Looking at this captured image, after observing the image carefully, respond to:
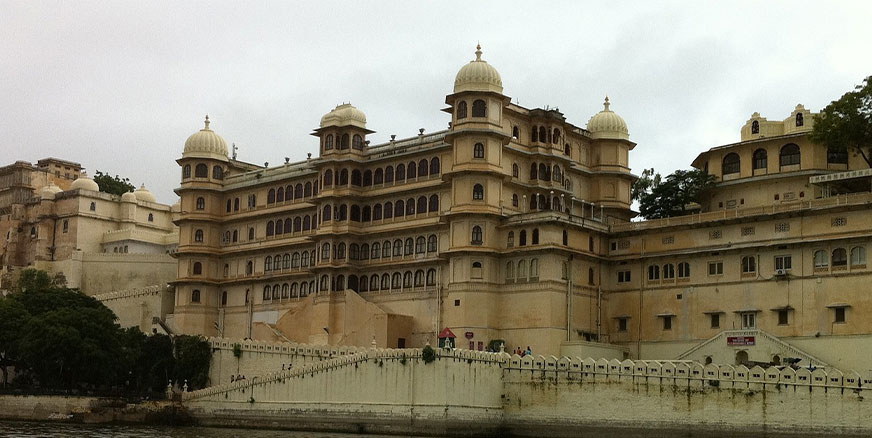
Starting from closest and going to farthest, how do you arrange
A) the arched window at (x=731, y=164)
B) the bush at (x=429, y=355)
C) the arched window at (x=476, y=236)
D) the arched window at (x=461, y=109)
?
the bush at (x=429, y=355) → the arched window at (x=476, y=236) → the arched window at (x=461, y=109) → the arched window at (x=731, y=164)

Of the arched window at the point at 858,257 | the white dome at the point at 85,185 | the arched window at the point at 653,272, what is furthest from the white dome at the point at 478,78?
the white dome at the point at 85,185

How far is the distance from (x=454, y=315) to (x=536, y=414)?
14.4 meters

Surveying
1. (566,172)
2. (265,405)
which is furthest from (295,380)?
(566,172)

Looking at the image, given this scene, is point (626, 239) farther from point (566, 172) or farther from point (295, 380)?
point (295, 380)

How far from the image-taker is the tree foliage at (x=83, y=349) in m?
62.9

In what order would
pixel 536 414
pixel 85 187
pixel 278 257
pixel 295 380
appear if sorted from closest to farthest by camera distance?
pixel 536 414
pixel 295 380
pixel 278 257
pixel 85 187

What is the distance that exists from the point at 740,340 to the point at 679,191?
1727 cm

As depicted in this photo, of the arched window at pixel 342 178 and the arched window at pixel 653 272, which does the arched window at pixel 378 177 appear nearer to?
the arched window at pixel 342 178

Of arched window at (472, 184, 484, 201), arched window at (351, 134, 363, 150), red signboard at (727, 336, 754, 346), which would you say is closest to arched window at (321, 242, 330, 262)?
arched window at (351, 134, 363, 150)

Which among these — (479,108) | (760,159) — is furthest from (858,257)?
(479,108)

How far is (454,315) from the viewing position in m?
67.5

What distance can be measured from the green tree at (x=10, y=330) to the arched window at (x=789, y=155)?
43.6 meters

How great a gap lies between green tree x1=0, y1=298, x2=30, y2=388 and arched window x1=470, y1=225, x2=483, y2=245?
24393 millimetres

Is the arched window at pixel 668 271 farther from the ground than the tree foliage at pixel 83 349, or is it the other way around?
the arched window at pixel 668 271
